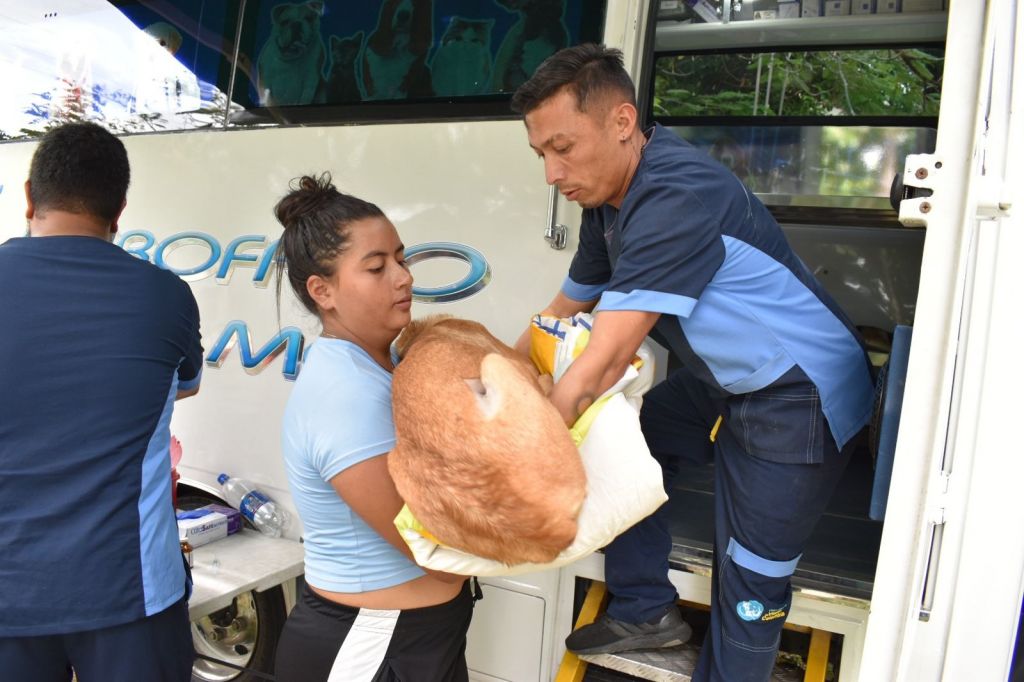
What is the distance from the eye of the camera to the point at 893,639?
4.52ft

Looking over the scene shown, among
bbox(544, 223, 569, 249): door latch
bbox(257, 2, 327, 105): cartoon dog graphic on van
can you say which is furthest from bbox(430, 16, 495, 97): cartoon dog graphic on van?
bbox(544, 223, 569, 249): door latch

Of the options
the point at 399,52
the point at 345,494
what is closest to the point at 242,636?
the point at 345,494

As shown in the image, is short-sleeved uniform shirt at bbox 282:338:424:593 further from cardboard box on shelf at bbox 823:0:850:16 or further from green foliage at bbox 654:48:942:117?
cardboard box on shelf at bbox 823:0:850:16

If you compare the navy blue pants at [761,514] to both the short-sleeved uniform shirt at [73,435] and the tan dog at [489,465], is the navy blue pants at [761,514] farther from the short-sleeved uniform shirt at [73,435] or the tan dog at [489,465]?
the short-sleeved uniform shirt at [73,435]

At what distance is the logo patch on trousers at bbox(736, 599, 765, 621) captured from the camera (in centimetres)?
191

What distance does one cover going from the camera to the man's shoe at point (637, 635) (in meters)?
2.22

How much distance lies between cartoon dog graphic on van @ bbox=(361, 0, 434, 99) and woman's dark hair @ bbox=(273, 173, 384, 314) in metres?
1.24

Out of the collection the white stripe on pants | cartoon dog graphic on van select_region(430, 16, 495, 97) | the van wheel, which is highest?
cartoon dog graphic on van select_region(430, 16, 495, 97)

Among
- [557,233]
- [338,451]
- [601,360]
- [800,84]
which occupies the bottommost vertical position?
[338,451]

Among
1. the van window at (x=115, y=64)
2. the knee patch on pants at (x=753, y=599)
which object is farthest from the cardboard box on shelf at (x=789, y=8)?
the van window at (x=115, y=64)

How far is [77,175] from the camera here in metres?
1.94

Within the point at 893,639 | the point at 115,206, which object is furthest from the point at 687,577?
the point at 115,206

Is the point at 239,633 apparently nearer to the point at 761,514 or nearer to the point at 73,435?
the point at 73,435

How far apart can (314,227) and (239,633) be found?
2.26m
